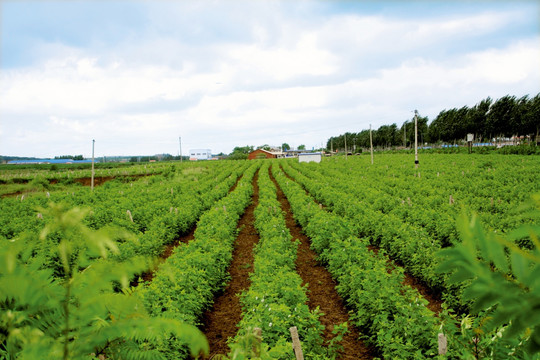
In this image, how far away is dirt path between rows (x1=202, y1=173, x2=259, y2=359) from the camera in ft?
21.0

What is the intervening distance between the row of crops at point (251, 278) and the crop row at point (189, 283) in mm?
37

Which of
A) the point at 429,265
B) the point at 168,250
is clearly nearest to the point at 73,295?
the point at 429,265

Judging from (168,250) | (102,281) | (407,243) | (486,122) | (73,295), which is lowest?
(168,250)

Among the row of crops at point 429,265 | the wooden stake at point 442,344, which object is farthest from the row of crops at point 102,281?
the wooden stake at point 442,344

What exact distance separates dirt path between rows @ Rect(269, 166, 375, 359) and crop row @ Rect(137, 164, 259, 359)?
2557 mm

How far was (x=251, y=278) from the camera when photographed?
7.18m

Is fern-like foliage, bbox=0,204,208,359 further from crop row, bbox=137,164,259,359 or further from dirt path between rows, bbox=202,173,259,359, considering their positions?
dirt path between rows, bbox=202,173,259,359

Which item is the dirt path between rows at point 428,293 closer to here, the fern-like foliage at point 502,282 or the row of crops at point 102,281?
the row of crops at point 102,281

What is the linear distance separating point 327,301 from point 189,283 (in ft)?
11.7

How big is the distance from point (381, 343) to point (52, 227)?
5342mm

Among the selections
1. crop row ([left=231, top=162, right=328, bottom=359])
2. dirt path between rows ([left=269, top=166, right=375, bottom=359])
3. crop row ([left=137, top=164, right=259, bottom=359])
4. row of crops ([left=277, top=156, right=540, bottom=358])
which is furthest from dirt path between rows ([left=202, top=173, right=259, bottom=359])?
row of crops ([left=277, top=156, right=540, bottom=358])

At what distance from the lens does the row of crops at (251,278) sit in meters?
1.07

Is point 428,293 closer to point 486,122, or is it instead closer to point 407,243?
point 407,243

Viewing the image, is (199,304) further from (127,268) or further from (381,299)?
(127,268)
